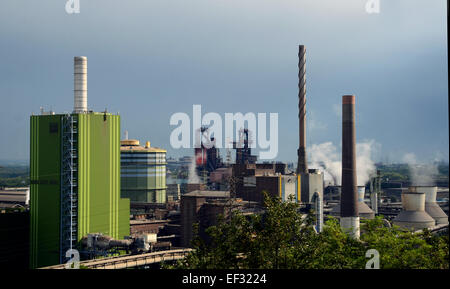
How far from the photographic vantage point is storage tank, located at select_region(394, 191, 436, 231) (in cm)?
4475

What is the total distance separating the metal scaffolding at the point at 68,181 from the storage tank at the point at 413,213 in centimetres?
2367

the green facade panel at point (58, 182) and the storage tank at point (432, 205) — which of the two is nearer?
the green facade panel at point (58, 182)

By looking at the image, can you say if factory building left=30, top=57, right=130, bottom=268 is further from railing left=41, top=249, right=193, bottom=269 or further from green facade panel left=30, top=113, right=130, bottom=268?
railing left=41, top=249, right=193, bottom=269

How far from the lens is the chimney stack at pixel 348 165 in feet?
140

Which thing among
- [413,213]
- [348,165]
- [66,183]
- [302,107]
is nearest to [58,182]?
[66,183]

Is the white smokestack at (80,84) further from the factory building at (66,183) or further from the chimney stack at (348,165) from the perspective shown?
the chimney stack at (348,165)

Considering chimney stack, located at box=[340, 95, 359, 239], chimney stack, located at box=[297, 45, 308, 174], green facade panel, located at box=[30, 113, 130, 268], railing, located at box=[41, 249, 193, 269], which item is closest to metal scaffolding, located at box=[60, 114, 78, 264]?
green facade panel, located at box=[30, 113, 130, 268]

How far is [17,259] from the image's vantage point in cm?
3509

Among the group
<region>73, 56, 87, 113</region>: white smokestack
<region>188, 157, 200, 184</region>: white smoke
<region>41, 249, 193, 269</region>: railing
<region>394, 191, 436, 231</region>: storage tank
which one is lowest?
<region>41, 249, 193, 269</region>: railing

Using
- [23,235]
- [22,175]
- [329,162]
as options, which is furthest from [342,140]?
[22,175]

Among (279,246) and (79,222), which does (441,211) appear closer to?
(79,222)

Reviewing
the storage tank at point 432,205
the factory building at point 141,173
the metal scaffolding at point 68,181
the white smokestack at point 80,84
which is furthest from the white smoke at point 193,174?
the metal scaffolding at point 68,181

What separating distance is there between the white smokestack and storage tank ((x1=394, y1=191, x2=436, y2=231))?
24131mm

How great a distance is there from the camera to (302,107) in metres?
54.6
